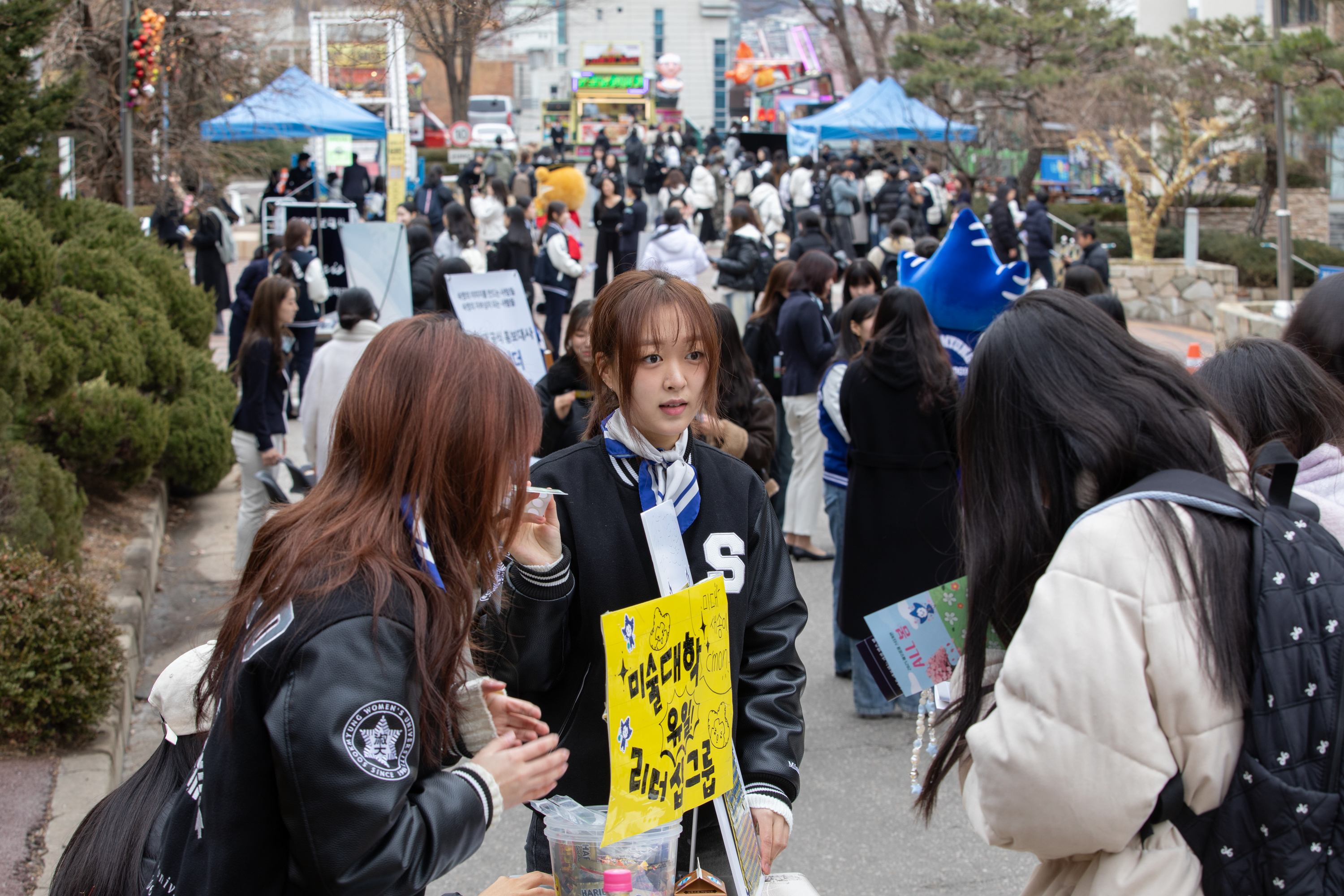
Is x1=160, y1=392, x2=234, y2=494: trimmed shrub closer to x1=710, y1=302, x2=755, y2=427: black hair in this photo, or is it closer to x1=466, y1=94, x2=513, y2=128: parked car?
x1=710, y1=302, x2=755, y2=427: black hair

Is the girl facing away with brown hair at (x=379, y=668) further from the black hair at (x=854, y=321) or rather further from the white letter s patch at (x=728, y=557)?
the black hair at (x=854, y=321)

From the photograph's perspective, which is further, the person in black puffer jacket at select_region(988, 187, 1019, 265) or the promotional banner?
the person in black puffer jacket at select_region(988, 187, 1019, 265)

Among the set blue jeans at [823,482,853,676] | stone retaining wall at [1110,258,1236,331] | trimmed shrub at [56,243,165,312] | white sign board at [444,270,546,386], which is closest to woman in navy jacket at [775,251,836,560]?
blue jeans at [823,482,853,676]

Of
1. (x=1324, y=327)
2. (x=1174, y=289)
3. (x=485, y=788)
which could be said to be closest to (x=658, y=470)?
(x=485, y=788)

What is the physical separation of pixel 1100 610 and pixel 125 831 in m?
1.58

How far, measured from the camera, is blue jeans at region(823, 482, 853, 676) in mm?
5285

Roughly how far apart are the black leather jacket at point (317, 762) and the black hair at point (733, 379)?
11.0 ft

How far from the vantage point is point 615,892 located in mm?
1812

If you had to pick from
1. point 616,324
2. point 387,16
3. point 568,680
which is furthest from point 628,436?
point 387,16

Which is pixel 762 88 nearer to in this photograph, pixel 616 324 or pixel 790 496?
pixel 790 496

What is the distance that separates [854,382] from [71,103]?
598 centimetres

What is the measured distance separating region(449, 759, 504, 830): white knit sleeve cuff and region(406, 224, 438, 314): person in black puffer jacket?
26.5 ft

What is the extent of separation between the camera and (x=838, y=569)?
5387mm

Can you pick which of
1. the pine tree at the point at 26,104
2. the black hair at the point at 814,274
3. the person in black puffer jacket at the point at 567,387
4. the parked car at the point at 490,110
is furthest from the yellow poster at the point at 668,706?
the parked car at the point at 490,110
